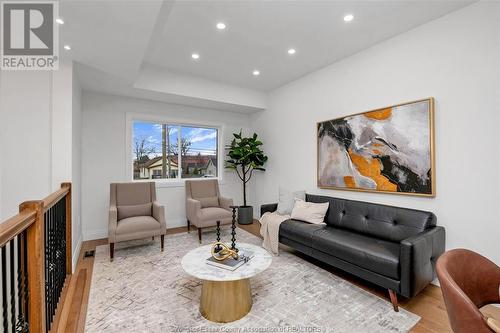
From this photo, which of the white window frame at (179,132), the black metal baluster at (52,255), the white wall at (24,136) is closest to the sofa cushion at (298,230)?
the white window frame at (179,132)

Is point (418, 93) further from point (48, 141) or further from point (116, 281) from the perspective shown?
point (48, 141)

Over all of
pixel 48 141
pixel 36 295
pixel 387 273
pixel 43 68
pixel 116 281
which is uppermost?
pixel 43 68

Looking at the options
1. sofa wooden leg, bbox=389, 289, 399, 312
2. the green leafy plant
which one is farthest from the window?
sofa wooden leg, bbox=389, 289, 399, 312

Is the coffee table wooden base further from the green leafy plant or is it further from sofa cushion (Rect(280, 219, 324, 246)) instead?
the green leafy plant

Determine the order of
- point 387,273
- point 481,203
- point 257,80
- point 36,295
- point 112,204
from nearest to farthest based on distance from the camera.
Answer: point 36,295 → point 387,273 → point 481,203 → point 112,204 → point 257,80

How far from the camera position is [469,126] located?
2.37 meters

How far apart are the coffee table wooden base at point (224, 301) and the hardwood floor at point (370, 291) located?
1.00 metres

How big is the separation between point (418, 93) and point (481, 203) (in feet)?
4.33

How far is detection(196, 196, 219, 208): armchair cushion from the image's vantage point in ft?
14.6

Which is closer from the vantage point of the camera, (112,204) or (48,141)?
(48,141)

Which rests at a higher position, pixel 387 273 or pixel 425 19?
pixel 425 19

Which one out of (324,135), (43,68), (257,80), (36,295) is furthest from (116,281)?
(257,80)

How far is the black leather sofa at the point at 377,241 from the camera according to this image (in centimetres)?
208

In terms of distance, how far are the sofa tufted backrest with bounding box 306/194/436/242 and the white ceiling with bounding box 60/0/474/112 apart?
215cm
